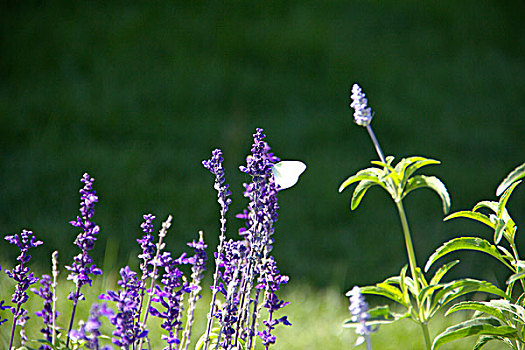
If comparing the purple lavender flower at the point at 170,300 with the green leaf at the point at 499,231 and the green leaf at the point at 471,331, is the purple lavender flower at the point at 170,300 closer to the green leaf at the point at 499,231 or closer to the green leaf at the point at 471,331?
the green leaf at the point at 471,331

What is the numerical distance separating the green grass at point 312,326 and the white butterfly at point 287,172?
4.12ft

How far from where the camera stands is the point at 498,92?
18.5 ft

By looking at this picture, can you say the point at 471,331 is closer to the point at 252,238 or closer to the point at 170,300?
the point at 252,238

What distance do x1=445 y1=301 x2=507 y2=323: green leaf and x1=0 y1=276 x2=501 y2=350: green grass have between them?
4.05 ft

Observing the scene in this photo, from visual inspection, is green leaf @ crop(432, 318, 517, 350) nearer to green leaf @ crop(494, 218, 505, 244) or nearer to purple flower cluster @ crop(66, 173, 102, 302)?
green leaf @ crop(494, 218, 505, 244)

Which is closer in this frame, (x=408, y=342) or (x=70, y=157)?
(x=408, y=342)

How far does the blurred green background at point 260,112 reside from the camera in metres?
3.63

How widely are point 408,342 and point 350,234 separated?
4.15 feet

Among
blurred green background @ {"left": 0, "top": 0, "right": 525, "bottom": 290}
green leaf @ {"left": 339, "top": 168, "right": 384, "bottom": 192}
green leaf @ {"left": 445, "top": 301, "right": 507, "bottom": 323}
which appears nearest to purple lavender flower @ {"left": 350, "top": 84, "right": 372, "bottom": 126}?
green leaf @ {"left": 339, "top": 168, "right": 384, "bottom": 192}

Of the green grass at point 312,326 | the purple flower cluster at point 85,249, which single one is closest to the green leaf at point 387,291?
the purple flower cluster at point 85,249

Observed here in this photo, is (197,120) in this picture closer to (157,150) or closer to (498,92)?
(157,150)

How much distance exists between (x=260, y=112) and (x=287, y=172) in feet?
11.5

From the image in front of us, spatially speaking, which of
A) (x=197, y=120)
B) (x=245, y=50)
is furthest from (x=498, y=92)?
(x=197, y=120)

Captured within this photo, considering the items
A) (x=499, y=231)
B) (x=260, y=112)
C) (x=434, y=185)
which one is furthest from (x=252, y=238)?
(x=260, y=112)
